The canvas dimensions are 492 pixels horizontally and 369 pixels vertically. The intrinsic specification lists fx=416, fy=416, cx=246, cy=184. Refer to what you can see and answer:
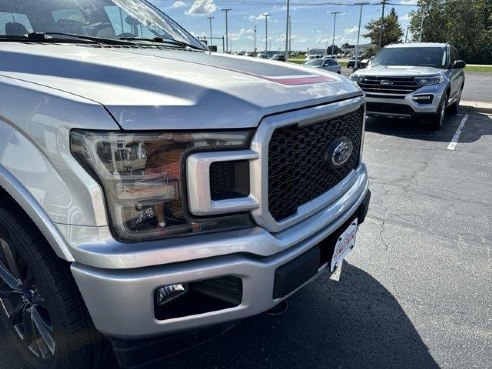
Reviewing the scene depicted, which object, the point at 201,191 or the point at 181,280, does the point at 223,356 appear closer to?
the point at 181,280

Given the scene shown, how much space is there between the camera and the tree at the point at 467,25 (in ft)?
168

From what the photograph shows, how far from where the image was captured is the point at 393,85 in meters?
8.61

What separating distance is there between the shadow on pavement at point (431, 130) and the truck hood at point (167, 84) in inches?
275

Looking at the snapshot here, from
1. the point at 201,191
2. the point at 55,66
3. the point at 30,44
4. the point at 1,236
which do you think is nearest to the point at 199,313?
the point at 201,191

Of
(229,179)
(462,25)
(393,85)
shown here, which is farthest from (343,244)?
(462,25)

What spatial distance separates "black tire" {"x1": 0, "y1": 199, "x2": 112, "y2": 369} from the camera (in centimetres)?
174

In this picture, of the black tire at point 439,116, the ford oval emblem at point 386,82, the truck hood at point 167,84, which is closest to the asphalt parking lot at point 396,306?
the truck hood at point 167,84

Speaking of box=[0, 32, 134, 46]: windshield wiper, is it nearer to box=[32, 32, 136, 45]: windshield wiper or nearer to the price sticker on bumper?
box=[32, 32, 136, 45]: windshield wiper

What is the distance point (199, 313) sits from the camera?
5.52 ft

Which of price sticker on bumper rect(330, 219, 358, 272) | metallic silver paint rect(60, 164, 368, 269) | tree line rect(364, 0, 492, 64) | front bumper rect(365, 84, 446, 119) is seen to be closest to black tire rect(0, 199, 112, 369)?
metallic silver paint rect(60, 164, 368, 269)

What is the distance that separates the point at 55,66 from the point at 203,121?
81cm

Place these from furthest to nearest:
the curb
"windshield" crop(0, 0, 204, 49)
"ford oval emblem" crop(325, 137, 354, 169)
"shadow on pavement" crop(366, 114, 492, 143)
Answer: the curb < "shadow on pavement" crop(366, 114, 492, 143) < "windshield" crop(0, 0, 204, 49) < "ford oval emblem" crop(325, 137, 354, 169)

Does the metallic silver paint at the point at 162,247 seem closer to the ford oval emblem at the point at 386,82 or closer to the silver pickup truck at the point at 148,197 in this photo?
the silver pickup truck at the point at 148,197

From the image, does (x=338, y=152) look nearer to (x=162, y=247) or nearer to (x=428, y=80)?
(x=162, y=247)
